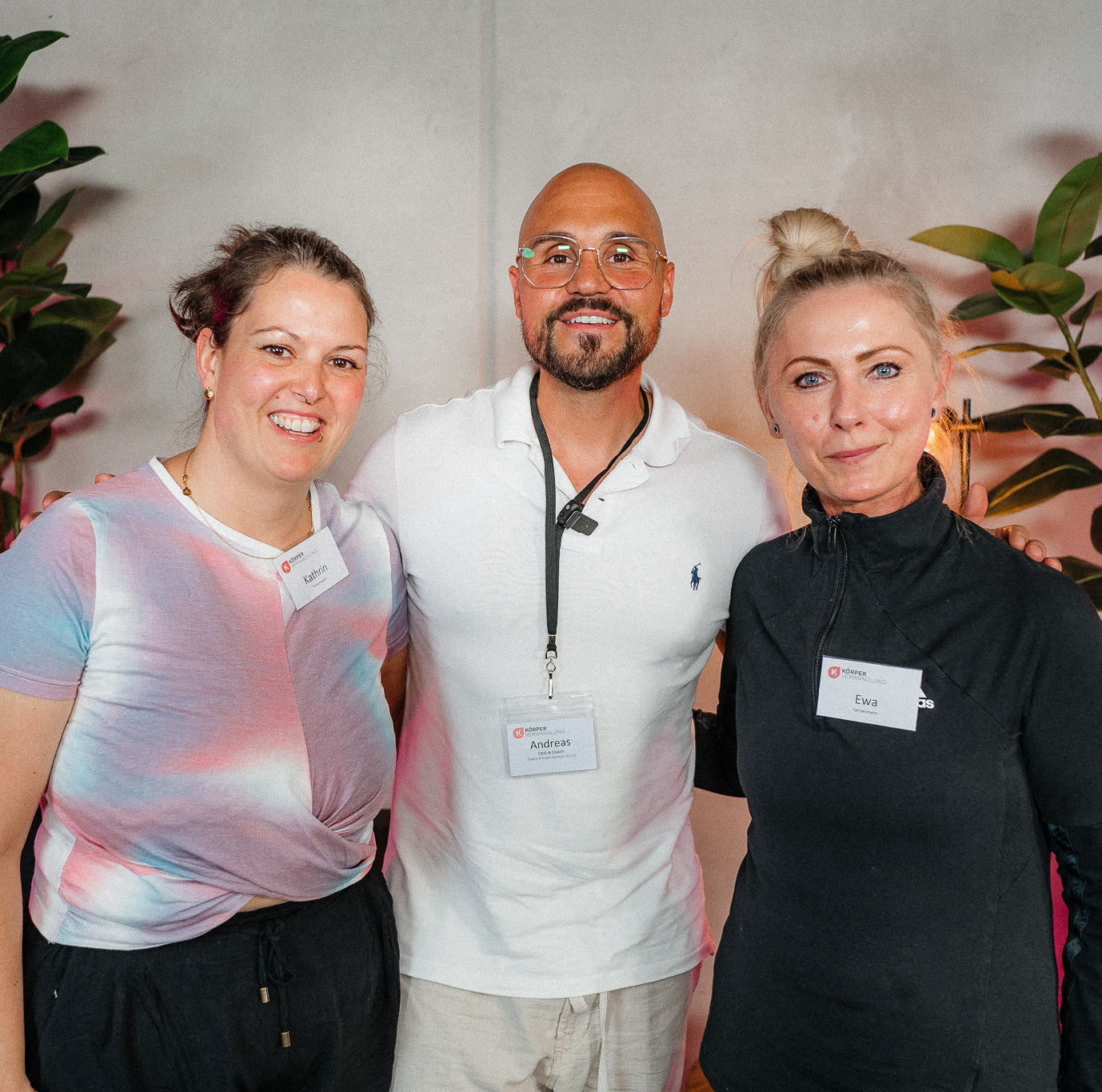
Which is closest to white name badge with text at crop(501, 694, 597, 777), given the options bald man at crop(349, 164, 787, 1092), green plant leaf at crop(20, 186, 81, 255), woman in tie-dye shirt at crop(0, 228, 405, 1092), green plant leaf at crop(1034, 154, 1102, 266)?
bald man at crop(349, 164, 787, 1092)

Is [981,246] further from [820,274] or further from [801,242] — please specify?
[820,274]

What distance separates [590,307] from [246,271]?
0.66 m

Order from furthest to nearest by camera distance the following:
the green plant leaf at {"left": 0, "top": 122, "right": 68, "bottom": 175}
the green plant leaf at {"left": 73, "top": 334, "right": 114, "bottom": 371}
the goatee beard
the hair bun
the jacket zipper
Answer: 1. the green plant leaf at {"left": 73, "top": 334, "right": 114, "bottom": 371}
2. the green plant leaf at {"left": 0, "top": 122, "right": 68, "bottom": 175}
3. the goatee beard
4. the hair bun
5. the jacket zipper

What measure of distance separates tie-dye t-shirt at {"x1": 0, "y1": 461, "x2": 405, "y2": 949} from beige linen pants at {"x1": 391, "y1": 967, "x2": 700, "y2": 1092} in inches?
16.8

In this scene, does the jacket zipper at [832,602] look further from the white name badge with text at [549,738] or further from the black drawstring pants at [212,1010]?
the black drawstring pants at [212,1010]

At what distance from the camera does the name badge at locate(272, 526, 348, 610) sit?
151 centimetres

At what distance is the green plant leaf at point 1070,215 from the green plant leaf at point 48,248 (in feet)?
8.41

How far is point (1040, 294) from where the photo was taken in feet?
7.54

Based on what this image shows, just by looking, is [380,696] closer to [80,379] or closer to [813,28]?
[80,379]

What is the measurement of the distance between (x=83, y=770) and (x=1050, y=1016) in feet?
4.59

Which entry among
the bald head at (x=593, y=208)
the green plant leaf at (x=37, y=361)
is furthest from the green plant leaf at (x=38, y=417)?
the bald head at (x=593, y=208)

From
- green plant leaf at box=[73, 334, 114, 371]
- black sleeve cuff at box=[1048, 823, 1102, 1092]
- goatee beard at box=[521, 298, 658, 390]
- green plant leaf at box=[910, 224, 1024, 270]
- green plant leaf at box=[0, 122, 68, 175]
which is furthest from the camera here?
green plant leaf at box=[73, 334, 114, 371]

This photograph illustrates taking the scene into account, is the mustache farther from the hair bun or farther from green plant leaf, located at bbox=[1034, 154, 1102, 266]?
green plant leaf, located at bbox=[1034, 154, 1102, 266]

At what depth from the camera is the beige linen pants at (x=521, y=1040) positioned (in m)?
1.74
